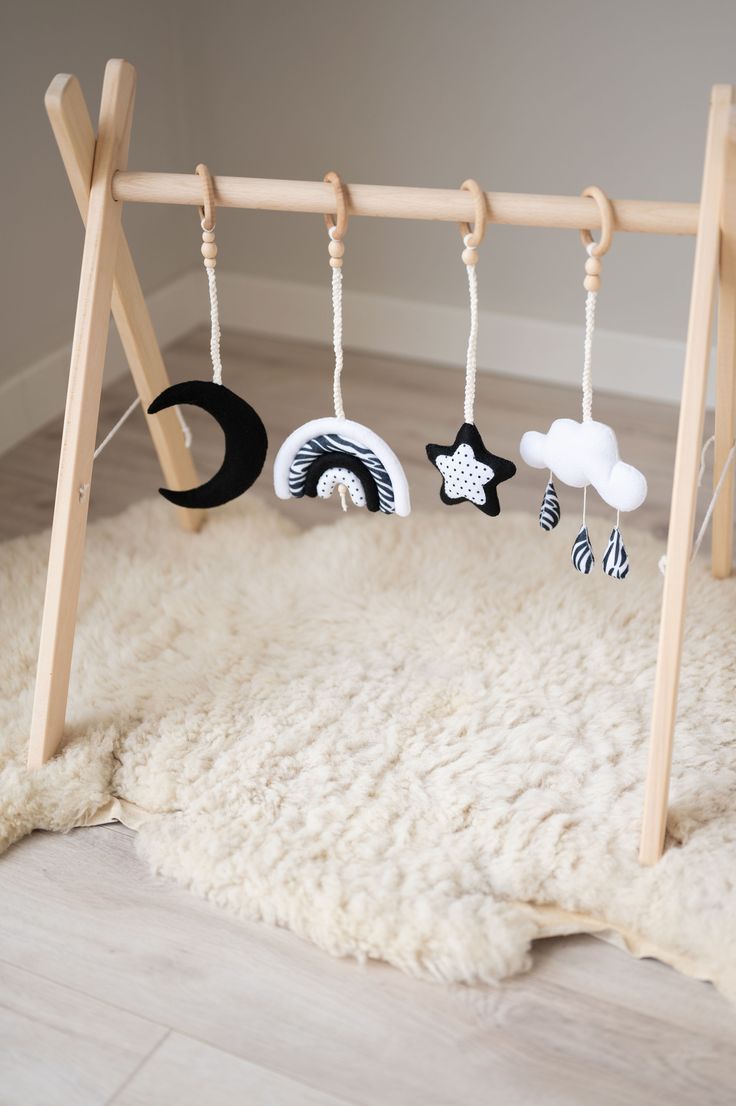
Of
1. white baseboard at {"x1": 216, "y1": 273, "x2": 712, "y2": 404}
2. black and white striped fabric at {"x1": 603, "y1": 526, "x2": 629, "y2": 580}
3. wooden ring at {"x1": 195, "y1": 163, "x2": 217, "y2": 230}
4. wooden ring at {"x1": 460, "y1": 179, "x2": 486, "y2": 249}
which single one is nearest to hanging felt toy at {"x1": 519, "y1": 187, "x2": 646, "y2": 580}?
black and white striped fabric at {"x1": 603, "y1": 526, "x2": 629, "y2": 580}

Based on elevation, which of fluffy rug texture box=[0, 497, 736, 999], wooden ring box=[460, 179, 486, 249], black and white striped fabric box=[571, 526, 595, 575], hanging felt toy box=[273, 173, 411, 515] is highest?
wooden ring box=[460, 179, 486, 249]

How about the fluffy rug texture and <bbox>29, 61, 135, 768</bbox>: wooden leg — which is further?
<bbox>29, 61, 135, 768</bbox>: wooden leg

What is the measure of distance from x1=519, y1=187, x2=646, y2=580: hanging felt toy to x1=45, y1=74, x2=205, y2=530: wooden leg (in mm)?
589

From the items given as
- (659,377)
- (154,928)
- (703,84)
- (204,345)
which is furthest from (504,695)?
(204,345)

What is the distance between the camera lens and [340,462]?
133 cm

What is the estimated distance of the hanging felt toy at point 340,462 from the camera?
1.30m

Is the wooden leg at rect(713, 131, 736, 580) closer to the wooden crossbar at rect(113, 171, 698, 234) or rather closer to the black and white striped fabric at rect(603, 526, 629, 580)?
the wooden crossbar at rect(113, 171, 698, 234)

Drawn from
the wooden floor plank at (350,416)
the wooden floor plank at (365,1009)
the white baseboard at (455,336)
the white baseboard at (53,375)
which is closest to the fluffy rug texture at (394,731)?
the wooden floor plank at (365,1009)

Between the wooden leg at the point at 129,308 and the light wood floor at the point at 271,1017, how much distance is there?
0.61 metres

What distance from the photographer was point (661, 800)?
1189mm

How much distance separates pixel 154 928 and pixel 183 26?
1.88 m

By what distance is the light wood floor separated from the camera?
3.43ft

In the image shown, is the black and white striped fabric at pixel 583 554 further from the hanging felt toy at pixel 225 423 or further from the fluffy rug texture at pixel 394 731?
the hanging felt toy at pixel 225 423

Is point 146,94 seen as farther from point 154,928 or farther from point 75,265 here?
point 154,928
